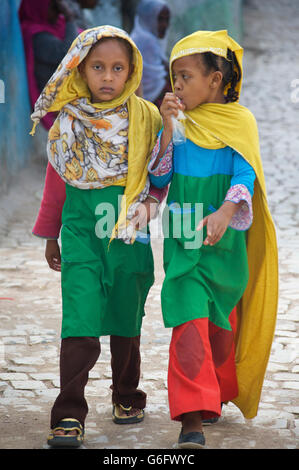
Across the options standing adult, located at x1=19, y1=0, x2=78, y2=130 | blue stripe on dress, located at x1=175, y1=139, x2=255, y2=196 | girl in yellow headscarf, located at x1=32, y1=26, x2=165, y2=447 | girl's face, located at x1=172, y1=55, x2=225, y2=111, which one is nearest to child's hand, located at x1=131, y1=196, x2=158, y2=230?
girl in yellow headscarf, located at x1=32, y1=26, x2=165, y2=447

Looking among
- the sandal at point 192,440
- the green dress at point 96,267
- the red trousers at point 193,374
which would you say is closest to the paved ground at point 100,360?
the sandal at point 192,440

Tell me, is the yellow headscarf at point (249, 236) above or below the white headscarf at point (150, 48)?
below

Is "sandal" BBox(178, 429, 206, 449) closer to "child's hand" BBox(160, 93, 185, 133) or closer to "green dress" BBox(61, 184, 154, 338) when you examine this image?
"green dress" BBox(61, 184, 154, 338)

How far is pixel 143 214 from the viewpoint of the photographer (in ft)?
10.8

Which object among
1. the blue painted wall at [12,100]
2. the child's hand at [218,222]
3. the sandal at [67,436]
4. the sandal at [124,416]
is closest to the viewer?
the child's hand at [218,222]

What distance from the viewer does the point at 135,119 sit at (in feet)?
10.9

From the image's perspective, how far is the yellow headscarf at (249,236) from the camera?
3250 mm

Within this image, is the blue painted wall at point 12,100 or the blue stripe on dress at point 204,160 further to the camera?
the blue painted wall at point 12,100

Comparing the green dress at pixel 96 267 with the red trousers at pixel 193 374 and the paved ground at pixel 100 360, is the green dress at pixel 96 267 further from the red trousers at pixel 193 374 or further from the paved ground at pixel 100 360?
the paved ground at pixel 100 360

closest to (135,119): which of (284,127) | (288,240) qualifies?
(288,240)

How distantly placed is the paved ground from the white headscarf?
2.29 metres

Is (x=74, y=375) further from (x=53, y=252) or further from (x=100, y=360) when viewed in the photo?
(x=100, y=360)

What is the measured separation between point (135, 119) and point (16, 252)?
14.1 ft

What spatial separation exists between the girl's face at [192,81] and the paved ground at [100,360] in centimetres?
151
